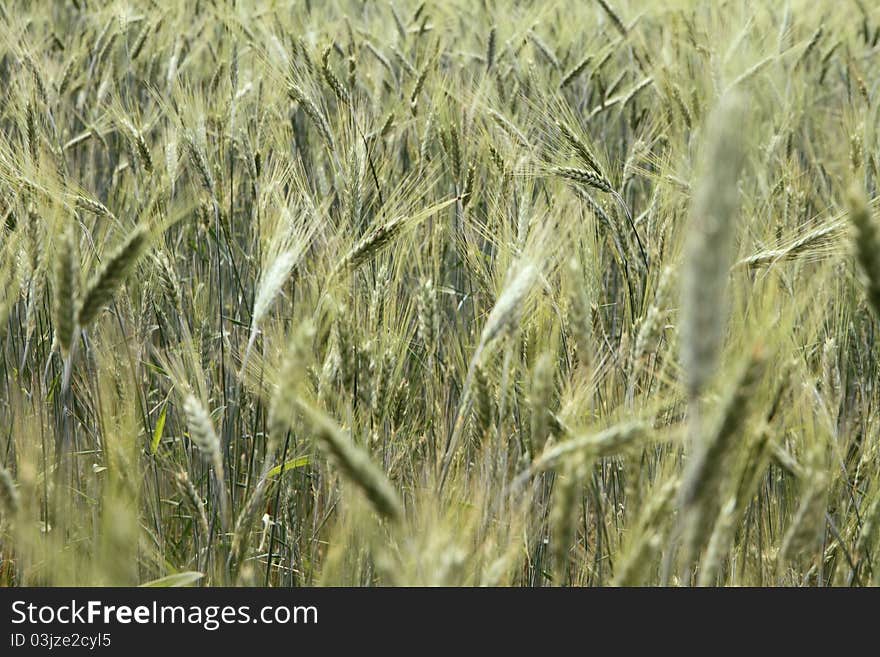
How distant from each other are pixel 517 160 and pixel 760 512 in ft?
3.12

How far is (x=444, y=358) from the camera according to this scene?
83.5 inches

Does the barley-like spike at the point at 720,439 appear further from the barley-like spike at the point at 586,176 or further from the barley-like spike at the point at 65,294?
the barley-like spike at the point at 586,176

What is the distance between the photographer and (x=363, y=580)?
4.85 ft

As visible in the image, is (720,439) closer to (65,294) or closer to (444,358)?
(65,294)

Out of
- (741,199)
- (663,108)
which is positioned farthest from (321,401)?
(663,108)

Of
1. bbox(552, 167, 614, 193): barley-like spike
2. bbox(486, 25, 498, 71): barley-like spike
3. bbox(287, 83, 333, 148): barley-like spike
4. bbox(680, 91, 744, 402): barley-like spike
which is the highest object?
bbox(486, 25, 498, 71): barley-like spike

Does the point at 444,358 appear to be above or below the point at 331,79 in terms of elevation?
below

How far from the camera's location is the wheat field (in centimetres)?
98

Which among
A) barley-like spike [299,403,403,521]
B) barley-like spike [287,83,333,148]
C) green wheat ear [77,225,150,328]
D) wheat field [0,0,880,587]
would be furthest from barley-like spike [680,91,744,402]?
barley-like spike [287,83,333,148]

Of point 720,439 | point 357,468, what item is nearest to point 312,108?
point 357,468

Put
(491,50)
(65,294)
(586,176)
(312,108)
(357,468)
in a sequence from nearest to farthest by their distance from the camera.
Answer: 1. (357,468)
2. (65,294)
3. (586,176)
4. (312,108)
5. (491,50)

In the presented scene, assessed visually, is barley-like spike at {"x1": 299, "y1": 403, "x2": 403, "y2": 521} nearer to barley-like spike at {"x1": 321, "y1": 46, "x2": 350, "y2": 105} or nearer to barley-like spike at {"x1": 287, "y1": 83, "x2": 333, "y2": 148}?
barley-like spike at {"x1": 287, "y1": 83, "x2": 333, "y2": 148}

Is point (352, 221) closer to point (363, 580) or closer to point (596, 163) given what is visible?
point (596, 163)
